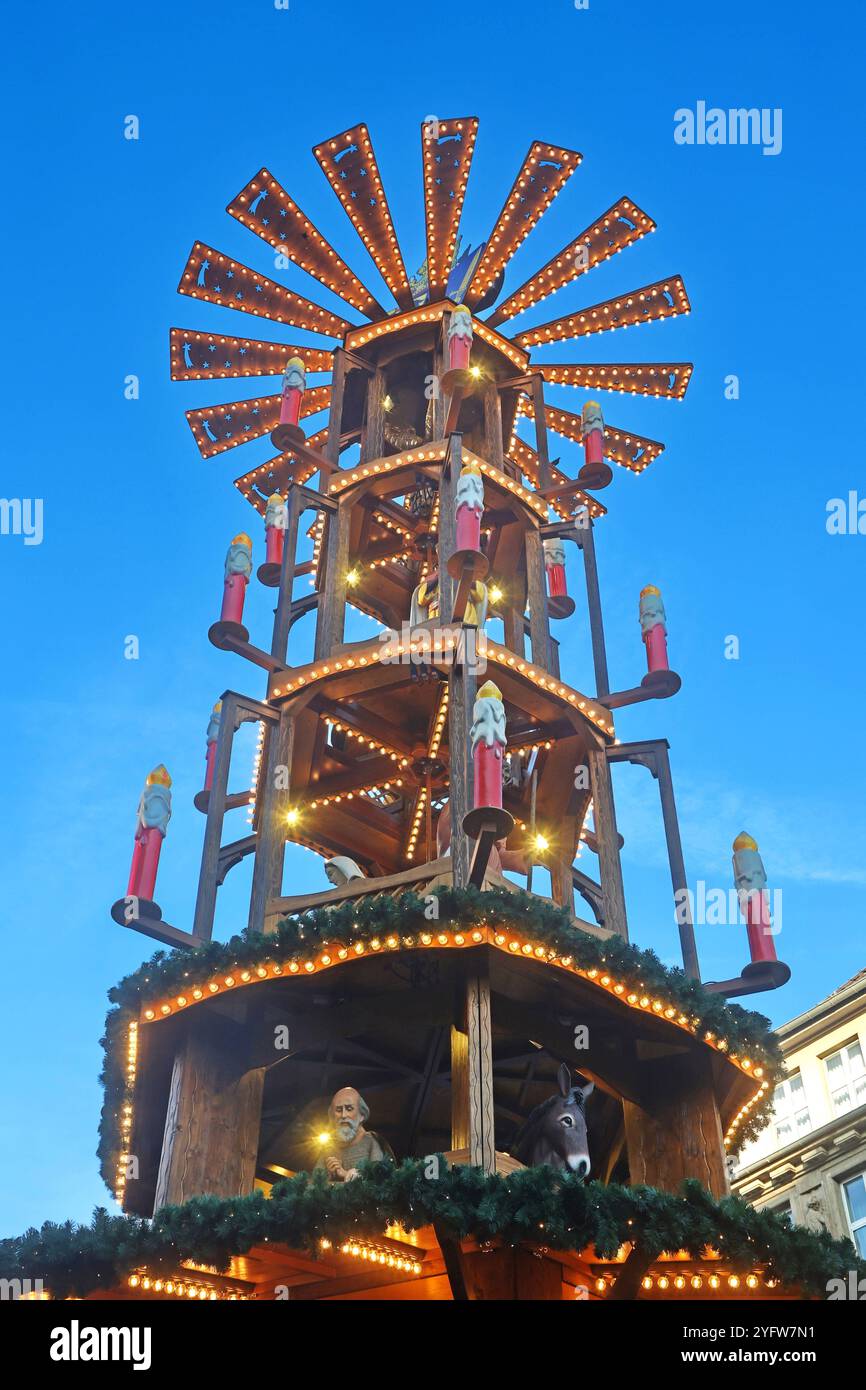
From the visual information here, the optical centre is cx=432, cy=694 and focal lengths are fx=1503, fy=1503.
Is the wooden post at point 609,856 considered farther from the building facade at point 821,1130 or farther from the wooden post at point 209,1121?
the building facade at point 821,1130

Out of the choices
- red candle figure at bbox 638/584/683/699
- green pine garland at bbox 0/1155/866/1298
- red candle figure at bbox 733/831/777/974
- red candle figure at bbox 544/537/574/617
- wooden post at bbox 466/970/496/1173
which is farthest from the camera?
red candle figure at bbox 544/537/574/617

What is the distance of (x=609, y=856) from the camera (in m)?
17.7

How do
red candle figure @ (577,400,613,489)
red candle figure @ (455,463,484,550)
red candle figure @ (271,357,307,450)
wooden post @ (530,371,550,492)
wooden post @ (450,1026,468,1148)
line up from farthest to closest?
wooden post @ (530,371,550,492), red candle figure @ (577,400,613,489), red candle figure @ (271,357,307,450), red candle figure @ (455,463,484,550), wooden post @ (450,1026,468,1148)

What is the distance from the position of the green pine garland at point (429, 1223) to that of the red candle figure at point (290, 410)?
1105cm

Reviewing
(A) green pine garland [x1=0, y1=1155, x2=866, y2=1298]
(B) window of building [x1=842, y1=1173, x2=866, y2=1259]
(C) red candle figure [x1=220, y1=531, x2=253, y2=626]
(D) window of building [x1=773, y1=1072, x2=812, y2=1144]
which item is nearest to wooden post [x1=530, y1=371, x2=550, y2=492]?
(C) red candle figure [x1=220, y1=531, x2=253, y2=626]

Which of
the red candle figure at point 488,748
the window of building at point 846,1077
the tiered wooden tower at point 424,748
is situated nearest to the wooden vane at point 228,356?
the tiered wooden tower at point 424,748

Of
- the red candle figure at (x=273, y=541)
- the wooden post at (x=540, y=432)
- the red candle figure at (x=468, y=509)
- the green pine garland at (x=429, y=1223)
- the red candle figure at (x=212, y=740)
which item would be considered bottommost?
the green pine garland at (x=429, y=1223)

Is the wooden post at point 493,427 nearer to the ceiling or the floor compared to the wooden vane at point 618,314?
nearer to the floor

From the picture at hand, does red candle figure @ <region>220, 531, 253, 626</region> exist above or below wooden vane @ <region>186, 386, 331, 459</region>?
below

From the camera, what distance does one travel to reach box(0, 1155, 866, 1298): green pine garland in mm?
11805

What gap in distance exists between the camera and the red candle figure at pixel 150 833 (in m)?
15.7

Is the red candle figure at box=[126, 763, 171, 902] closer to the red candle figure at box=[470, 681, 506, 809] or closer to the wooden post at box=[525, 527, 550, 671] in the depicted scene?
the red candle figure at box=[470, 681, 506, 809]

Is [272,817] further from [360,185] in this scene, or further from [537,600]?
[360,185]

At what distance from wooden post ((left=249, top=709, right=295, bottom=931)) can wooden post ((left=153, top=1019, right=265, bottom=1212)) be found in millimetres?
1438
